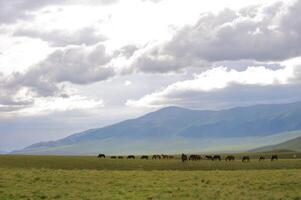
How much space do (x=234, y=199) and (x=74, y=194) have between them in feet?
33.6

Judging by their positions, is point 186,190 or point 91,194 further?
point 186,190

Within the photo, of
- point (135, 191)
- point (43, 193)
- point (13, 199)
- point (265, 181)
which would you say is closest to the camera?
point (13, 199)

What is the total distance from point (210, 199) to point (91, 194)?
7.87 m

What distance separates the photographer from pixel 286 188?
36.1 metres

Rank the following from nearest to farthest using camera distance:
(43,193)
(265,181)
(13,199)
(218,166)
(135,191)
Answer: (13,199) → (43,193) → (135,191) → (265,181) → (218,166)

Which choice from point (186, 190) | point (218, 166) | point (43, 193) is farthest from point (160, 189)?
point (218, 166)

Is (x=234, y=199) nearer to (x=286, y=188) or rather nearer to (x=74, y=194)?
(x=286, y=188)

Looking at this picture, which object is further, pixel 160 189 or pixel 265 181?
pixel 265 181

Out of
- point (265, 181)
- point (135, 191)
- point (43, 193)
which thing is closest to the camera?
point (43, 193)

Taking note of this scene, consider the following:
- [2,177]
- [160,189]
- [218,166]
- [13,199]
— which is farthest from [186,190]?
[218,166]

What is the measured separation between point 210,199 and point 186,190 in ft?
15.9

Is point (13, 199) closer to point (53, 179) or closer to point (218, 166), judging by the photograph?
point (53, 179)

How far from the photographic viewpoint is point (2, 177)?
4169 cm

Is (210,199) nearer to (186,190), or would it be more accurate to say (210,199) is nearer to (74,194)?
(186,190)
